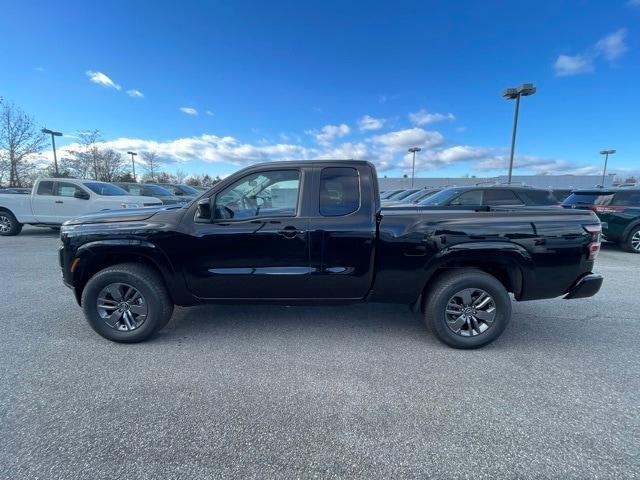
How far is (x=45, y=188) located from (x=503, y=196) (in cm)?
1343

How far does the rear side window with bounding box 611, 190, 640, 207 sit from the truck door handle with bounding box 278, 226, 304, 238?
29.9 ft

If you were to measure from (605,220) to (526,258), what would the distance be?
282 inches

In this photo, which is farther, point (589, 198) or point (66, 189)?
point (66, 189)

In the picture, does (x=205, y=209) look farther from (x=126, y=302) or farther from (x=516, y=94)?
(x=516, y=94)

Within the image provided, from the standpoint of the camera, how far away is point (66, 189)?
31.0 feet

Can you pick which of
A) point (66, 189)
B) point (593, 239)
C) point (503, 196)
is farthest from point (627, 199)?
point (66, 189)

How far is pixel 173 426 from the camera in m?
2.11

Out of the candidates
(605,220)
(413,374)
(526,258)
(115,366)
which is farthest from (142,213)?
(605,220)

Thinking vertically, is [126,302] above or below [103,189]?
below

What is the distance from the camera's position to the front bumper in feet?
10.1

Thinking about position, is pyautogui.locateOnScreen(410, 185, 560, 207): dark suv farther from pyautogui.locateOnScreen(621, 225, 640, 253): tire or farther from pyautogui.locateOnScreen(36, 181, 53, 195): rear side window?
pyautogui.locateOnScreen(36, 181, 53, 195): rear side window

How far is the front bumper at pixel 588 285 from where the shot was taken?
10.1ft

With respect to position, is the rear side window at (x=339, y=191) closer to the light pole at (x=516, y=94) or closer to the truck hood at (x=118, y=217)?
the truck hood at (x=118, y=217)

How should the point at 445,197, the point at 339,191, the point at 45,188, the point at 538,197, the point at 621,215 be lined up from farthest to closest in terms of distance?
the point at 45,188 → the point at 445,197 → the point at 538,197 → the point at 621,215 → the point at 339,191
